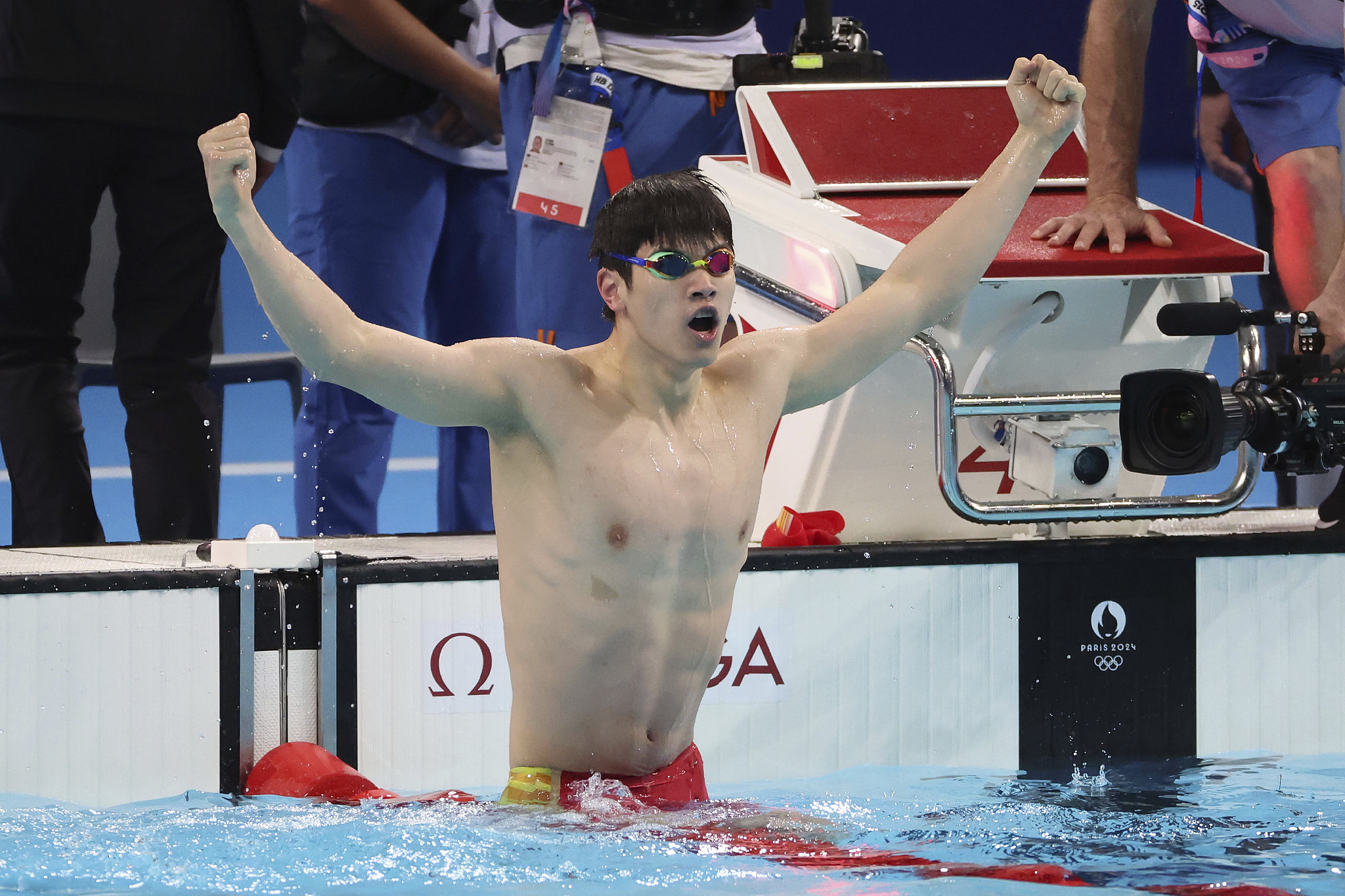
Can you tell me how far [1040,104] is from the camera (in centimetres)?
243

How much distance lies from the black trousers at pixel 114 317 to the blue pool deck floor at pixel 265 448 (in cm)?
176

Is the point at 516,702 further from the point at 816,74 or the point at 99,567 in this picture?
the point at 816,74

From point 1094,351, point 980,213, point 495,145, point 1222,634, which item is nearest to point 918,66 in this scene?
point 495,145

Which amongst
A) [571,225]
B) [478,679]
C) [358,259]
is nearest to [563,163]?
[571,225]

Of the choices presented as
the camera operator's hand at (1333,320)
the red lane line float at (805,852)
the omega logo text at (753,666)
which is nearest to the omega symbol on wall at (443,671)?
the red lane line float at (805,852)

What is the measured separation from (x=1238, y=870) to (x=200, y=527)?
94.4 inches

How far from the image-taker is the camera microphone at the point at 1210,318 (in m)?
2.84

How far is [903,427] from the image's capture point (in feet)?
10.9

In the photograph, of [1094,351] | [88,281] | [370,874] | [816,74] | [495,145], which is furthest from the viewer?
[88,281]

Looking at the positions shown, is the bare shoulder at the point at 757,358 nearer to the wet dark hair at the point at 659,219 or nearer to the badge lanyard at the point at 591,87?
the wet dark hair at the point at 659,219

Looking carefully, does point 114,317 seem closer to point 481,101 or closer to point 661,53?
point 481,101

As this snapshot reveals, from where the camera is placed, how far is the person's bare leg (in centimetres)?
363

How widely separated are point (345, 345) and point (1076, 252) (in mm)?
1692

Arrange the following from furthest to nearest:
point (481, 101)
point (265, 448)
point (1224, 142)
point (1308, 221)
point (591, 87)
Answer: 1. point (265, 448)
2. point (1224, 142)
3. point (481, 101)
4. point (591, 87)
5. point (1308, 221)
